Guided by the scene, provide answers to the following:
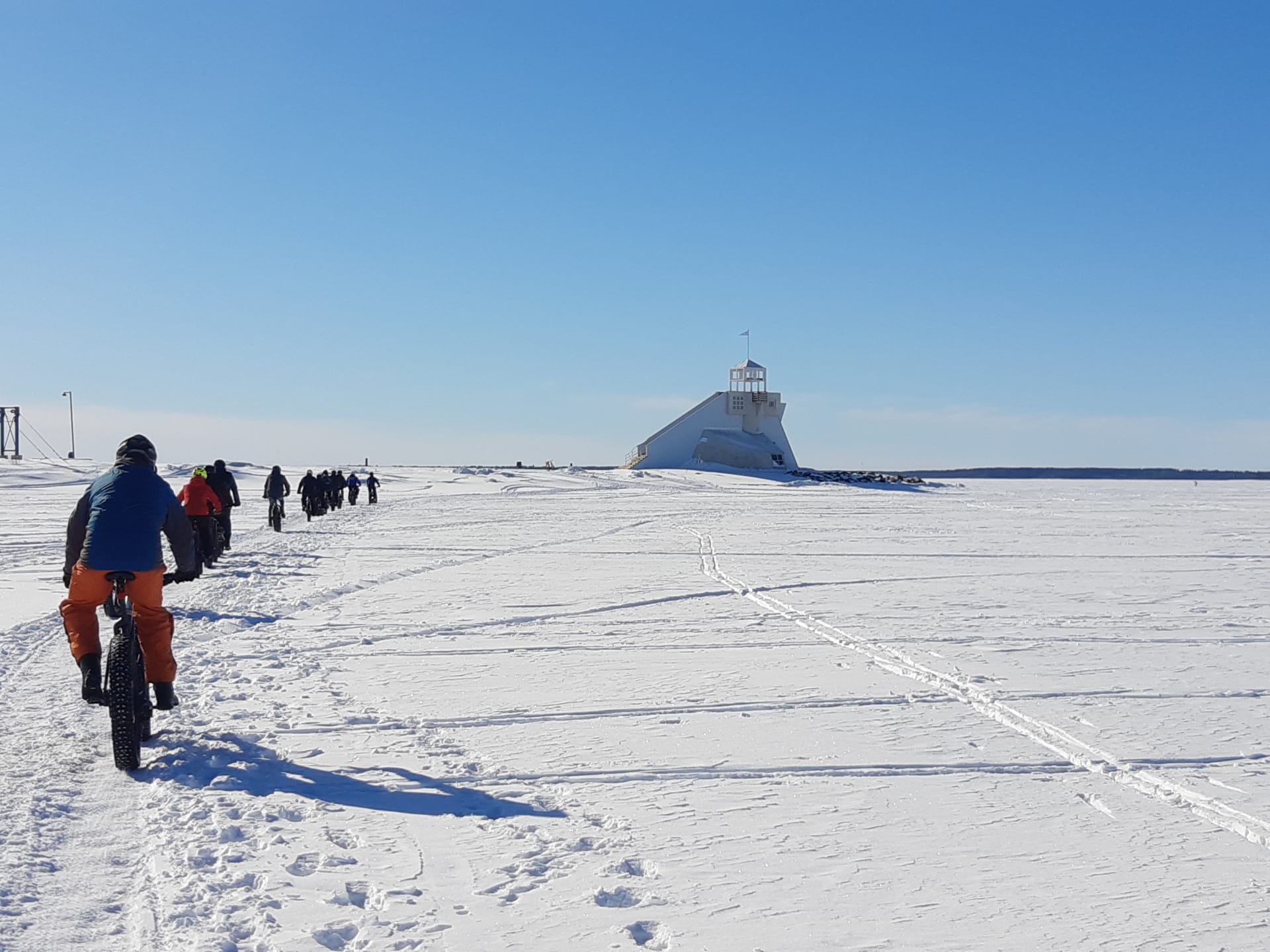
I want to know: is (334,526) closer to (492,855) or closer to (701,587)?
(701,587)

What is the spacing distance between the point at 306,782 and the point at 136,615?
1.37m

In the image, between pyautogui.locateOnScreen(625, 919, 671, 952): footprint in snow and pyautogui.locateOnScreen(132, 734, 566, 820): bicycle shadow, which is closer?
pyautogui.locateOnScreen(625, 919, 671, 952): footprint in snow

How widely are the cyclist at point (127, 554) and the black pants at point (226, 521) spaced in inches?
436

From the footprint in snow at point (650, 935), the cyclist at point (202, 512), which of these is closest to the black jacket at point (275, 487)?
the cyclist at point (202, 512)

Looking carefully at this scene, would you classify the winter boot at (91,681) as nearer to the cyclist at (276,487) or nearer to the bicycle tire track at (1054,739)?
the bicycle tire track at (1054,739)

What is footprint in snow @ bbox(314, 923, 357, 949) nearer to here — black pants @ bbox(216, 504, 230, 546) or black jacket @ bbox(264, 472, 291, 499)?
black pants @ bbox(216, 504, 230, 546)

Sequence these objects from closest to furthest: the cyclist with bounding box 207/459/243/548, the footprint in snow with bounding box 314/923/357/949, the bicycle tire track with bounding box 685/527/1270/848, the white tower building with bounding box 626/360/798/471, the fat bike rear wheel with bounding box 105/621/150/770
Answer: the footprint in snow with bounding box 314/923/357/949
the bicycle tire track with bounding box 685/527/1270/848
the fat bike rear wheel with bounding box 105/621/150/770
the cyclist with bounding box 207/459/243/548
the white tower building with bounding box 626/360/798/471

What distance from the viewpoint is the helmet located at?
5.80m

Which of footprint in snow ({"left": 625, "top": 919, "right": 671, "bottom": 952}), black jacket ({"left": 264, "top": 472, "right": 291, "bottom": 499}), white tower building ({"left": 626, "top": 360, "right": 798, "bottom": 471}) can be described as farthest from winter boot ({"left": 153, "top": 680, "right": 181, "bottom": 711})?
white tower building ({"left": 626, "top": 360, "right": 798, "bottom": 471})

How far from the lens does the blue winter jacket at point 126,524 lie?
547cm

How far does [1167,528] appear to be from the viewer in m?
26.5

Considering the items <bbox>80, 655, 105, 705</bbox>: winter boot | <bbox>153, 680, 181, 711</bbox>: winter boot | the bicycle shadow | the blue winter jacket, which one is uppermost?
the blue winter jacket

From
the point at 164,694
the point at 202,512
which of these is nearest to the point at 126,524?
the point at 164,694

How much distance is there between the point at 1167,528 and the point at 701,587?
17738 mm
